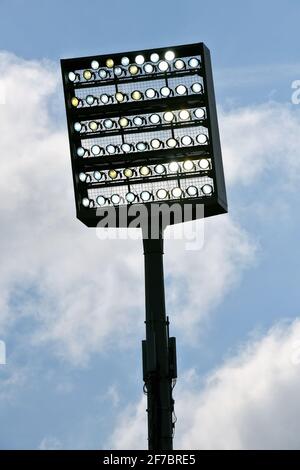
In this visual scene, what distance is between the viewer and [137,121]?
33.9 meters

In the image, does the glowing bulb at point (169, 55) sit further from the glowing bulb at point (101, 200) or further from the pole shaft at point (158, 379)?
the pole shaft at point (158, 379)

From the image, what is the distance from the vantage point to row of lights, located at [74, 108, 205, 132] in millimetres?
33656

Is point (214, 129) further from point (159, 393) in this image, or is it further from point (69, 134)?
point (159, 393)

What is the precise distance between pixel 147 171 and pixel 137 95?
2.08m

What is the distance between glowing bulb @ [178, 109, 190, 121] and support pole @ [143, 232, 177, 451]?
4.80m

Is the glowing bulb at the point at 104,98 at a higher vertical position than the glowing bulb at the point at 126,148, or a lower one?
higher

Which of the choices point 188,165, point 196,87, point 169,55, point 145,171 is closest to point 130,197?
point 145,171

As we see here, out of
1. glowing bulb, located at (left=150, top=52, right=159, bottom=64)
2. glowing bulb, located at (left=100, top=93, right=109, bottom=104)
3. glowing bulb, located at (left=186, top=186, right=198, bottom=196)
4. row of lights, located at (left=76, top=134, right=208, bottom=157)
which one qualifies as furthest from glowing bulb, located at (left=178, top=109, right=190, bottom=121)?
glowing bulb, located at (left=100, top=93, right=109, bottom=104)

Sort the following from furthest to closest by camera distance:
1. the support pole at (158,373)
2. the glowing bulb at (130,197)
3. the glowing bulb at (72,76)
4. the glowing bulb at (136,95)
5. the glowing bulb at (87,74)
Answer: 1. the glowing bulb at (72,76)
2. the glowing bulb at (87,74)
3. the glowing bulb at (136,95)
4. the glowing bulb at (130,197)
5. the support pole at (158,373)

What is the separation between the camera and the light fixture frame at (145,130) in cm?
3347

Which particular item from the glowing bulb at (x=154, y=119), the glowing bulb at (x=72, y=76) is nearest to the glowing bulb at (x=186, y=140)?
the glowing bulb at (x=154, y=119)

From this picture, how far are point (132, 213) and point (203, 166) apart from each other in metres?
2.30

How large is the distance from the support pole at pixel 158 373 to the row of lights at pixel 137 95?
5.39m
